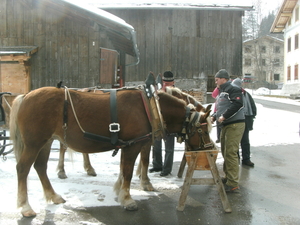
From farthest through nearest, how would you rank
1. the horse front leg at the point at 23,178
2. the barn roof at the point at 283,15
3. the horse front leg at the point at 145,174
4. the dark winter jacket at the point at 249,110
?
1. the barn roof at the point at 283,15
2. the dark winter jacket at the point at 249,110
3. the horse front leg at the point at 145,174
4. the horse front leg at the point at 23,178

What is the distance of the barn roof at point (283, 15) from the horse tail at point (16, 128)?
35985mm

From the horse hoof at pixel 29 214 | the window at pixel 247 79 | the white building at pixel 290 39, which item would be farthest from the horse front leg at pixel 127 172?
the window at pixel 247 79

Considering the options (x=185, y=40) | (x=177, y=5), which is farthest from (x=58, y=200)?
(x=177, y=5)

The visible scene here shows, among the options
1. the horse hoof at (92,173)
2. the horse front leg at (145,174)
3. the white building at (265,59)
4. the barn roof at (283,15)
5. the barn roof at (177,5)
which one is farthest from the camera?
the white building at (265,59)

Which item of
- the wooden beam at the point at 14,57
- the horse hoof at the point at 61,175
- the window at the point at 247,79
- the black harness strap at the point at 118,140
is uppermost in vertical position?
the window at the point at 247,79

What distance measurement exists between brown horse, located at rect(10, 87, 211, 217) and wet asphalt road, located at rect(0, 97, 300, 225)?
23 centimetres

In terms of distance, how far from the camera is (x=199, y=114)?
414cm

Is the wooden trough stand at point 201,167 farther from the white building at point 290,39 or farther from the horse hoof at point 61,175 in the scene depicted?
the white building at point 290,39

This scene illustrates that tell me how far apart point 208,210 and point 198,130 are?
3.75 ft

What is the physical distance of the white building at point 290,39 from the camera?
32562mm

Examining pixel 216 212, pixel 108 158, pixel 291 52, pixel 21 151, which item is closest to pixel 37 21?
pixel 108 158

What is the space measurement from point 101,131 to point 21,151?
1.21 meters

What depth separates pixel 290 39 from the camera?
34.7 meters

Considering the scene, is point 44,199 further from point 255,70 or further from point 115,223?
point 255,70
